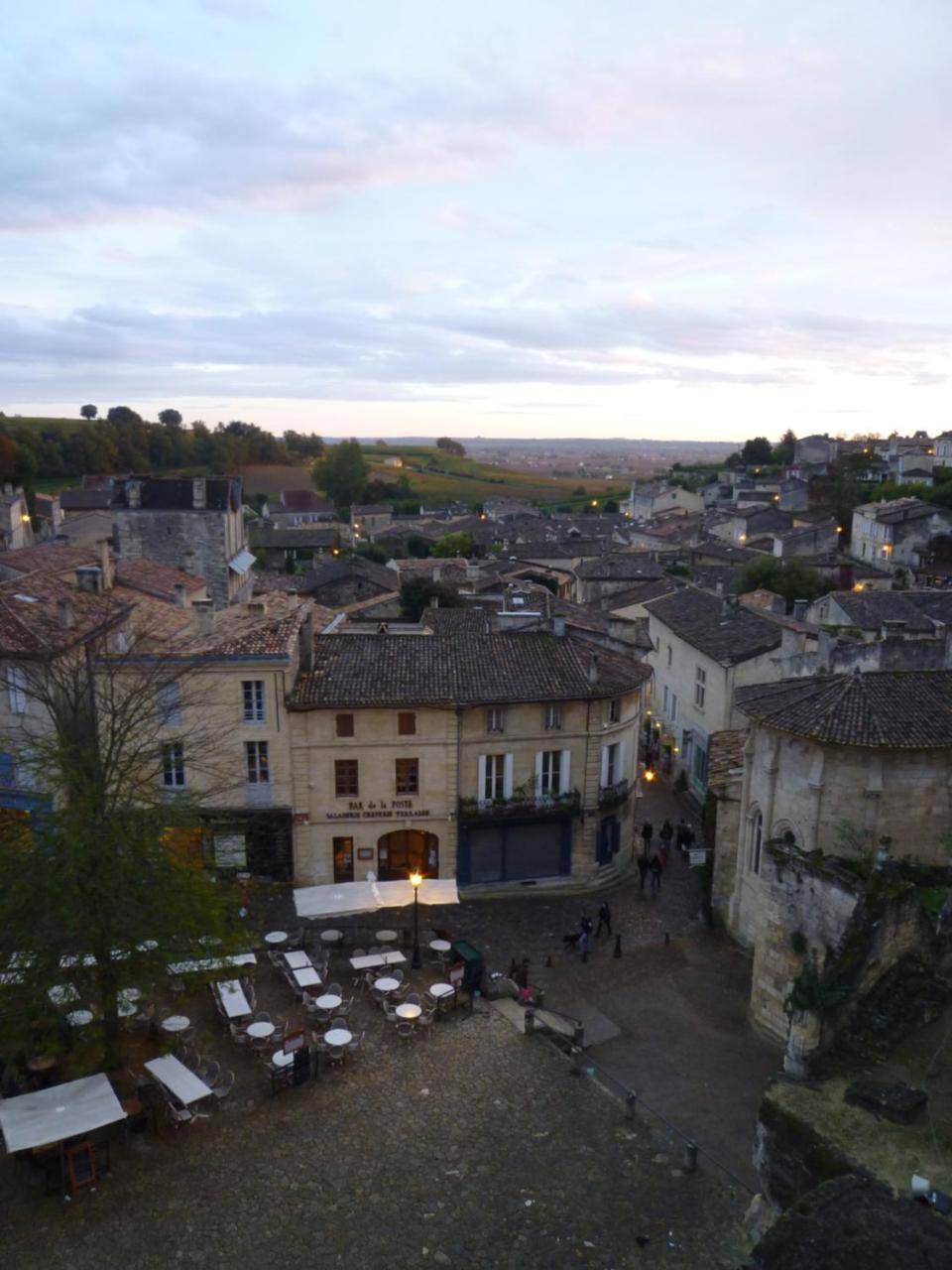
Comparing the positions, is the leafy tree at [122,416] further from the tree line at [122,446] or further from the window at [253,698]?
the window at [253,698]

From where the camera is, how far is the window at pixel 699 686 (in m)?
39.7

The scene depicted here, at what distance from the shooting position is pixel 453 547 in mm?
95125

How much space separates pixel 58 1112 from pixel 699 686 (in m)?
29.9

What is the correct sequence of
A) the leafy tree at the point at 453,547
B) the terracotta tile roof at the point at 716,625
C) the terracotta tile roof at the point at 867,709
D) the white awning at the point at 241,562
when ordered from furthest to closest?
the leafy tree at the point at 453,547
the white awning at the point at 241,562
the terracotta tile roof at the point at 716,625
the terracotta tile roof at the point at 867,709

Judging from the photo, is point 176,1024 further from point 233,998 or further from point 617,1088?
point 617,1088

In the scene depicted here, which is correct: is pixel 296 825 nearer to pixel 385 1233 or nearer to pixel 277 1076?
pixel 277 1076

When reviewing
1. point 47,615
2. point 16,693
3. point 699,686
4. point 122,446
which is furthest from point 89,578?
point 122,446

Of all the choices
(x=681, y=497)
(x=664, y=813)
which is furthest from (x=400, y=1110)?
(x=681, y=497)

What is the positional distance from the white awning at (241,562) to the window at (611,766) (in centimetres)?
3621

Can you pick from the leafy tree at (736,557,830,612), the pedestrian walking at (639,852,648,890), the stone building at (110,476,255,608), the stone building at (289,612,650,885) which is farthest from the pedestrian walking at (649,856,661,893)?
the leafy tree at (736,557,830,612)

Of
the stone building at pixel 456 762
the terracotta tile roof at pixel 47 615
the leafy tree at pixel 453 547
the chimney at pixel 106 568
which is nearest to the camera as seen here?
the terracotta tile roof at pixel 47 615

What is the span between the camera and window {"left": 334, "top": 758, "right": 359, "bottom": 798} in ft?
94.5

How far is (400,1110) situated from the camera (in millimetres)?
18594

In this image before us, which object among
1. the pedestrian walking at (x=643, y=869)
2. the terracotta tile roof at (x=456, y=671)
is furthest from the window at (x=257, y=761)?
the pedestrian walking at (x=643, y=869)
